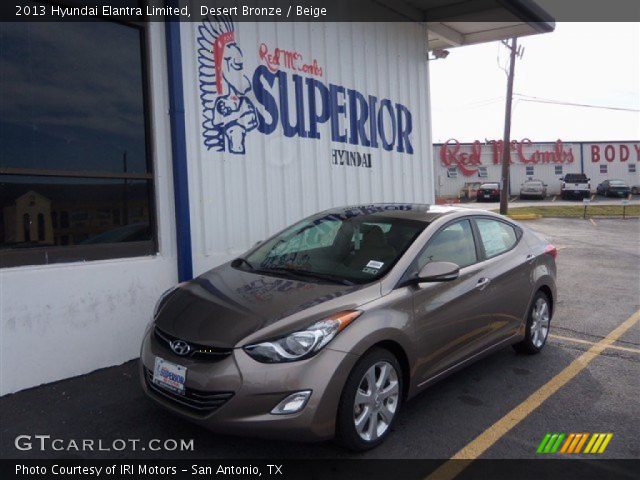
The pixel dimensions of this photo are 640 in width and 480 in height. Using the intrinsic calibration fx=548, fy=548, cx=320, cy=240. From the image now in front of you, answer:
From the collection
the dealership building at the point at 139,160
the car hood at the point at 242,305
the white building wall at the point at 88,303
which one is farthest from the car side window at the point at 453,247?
the white building wall at the point at 88,303

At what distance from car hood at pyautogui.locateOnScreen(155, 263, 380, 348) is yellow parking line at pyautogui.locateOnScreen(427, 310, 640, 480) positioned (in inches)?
43.7

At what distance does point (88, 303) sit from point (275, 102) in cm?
334

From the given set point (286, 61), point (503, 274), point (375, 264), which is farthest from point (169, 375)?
point (286, 61)

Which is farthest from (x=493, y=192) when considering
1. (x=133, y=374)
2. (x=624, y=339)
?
(x=133, y=374)

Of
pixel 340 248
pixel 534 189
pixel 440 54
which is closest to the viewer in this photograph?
pixel 340 248

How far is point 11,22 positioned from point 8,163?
117 cm

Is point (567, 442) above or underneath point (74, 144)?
underneath

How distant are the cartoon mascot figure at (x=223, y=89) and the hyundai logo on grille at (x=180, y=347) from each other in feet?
10.2

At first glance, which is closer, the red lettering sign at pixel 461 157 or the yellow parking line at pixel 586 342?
the yellow parking line at pixel 586 342

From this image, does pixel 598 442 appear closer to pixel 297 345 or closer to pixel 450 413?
pixel 450 413

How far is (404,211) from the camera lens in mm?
4672

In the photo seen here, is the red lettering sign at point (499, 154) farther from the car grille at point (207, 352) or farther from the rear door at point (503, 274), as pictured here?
the car grille at point (207, 352)

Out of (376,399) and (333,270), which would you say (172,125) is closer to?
(333,270)

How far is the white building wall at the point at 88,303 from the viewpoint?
4.41 meters
